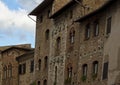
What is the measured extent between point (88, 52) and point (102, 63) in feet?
10.1

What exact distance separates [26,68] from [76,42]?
19.4 metres

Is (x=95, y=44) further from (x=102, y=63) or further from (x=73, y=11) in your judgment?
(x=73, y=11)

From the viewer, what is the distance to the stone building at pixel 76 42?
41406 mm

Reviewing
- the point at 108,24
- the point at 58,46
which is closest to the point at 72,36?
the point at 58,46

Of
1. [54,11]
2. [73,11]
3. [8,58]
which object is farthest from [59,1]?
[8,58]

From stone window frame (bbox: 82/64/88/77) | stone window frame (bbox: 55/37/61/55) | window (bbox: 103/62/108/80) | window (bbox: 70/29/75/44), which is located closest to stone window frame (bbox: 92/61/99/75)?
stone window frame (bbox: 82/64/88/77)

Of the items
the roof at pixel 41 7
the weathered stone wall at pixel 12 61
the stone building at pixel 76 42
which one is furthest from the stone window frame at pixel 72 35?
the weathered stone wall at pixel 12 61

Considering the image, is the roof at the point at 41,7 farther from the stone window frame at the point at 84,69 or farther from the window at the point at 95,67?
the window at the point at 95,67

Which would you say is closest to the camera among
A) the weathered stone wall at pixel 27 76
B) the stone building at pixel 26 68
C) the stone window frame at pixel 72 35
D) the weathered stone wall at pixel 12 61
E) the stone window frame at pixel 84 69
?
the stone window frame at pixel 84 69

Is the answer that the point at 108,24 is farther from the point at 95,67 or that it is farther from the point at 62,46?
the point at 62,46

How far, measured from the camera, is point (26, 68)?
66.5 metres

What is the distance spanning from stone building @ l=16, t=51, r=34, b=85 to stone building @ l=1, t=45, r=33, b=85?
141 centimetres

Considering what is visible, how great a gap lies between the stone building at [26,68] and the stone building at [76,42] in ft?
16.5

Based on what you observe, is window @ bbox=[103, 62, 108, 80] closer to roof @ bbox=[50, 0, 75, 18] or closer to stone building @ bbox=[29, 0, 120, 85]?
stone building @ bbox=[29, 0, 120, 85]
